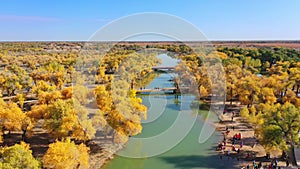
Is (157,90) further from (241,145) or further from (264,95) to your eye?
(241,145)

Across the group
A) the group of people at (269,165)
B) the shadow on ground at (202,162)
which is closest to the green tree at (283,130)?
the group of people at (269,165)

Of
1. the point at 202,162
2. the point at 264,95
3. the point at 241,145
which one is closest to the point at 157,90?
the point at 264,95

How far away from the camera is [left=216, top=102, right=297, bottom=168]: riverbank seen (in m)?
19.7

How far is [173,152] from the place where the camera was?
21094mm

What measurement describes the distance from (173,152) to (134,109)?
454 cm

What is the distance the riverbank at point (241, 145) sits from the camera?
1969 centimetres

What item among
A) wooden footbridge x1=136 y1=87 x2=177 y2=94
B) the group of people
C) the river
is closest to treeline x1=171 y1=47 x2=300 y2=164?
the group of people

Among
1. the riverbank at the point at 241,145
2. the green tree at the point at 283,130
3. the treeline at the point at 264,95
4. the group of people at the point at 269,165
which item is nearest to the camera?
the group of people at the point at 269,165

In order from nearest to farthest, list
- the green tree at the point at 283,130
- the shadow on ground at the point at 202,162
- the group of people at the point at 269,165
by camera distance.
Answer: the group of people at the point at 269,165 → the green tree at the point at 283,130 → the shadow on ground at the point at 202,162

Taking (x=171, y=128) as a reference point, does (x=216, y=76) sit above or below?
above

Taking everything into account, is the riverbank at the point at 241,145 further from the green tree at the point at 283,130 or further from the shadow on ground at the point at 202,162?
the green tree at the point at 283,130

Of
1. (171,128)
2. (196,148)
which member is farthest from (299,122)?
(171,128)

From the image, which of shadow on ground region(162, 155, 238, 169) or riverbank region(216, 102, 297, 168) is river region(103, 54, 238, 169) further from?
riverbank region(216, 102, 297, 168)

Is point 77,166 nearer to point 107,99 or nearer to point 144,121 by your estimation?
point 107,99
